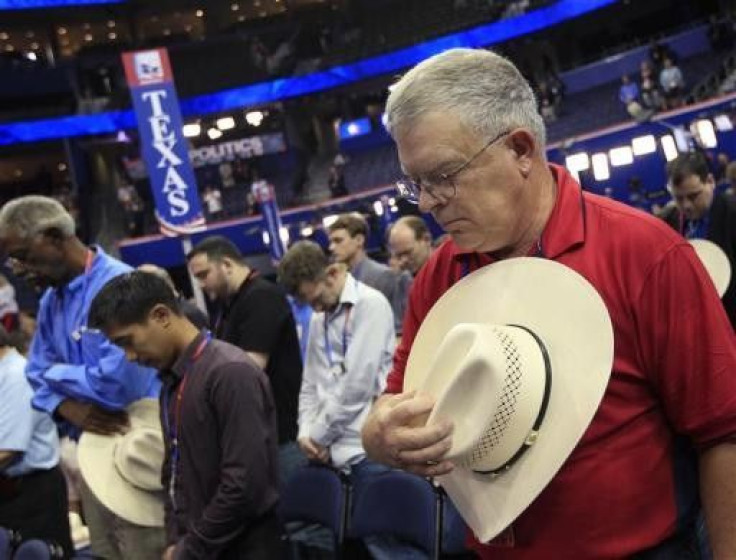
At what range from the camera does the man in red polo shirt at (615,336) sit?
1146 millimetres

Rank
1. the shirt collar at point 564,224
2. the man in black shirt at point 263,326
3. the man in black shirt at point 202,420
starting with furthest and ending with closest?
the man in black shirt at point 263,326 → the man in black shirt at point 202,420 → the shirt collar at point 564,224

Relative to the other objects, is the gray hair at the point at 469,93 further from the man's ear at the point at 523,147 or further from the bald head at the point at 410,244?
the bald head at the point at 410,244

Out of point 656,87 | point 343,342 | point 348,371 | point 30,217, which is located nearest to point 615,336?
point 30,217

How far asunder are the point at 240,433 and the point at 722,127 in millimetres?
13402

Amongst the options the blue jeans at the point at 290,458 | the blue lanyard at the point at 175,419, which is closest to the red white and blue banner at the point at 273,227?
the blue jeans at the point at 290,458

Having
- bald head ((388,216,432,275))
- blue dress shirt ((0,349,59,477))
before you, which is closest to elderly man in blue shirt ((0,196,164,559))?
blue dress shirt ((0,349,59,477))

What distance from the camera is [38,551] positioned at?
261 centimetres

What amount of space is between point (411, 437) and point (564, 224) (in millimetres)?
425

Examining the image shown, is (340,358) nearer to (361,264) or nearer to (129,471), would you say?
(129,471)

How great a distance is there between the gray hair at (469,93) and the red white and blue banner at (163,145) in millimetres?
8077

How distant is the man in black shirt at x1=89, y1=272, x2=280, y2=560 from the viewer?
7.94 ft

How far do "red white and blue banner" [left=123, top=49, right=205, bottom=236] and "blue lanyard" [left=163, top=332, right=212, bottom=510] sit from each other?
263 inches

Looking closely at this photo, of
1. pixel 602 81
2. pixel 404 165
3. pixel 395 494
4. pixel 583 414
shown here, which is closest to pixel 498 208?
pixel 404 165

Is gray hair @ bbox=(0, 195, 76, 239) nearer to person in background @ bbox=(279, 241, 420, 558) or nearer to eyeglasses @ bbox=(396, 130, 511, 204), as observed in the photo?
person in background @ bbox=(279, 241, 420, 558)
